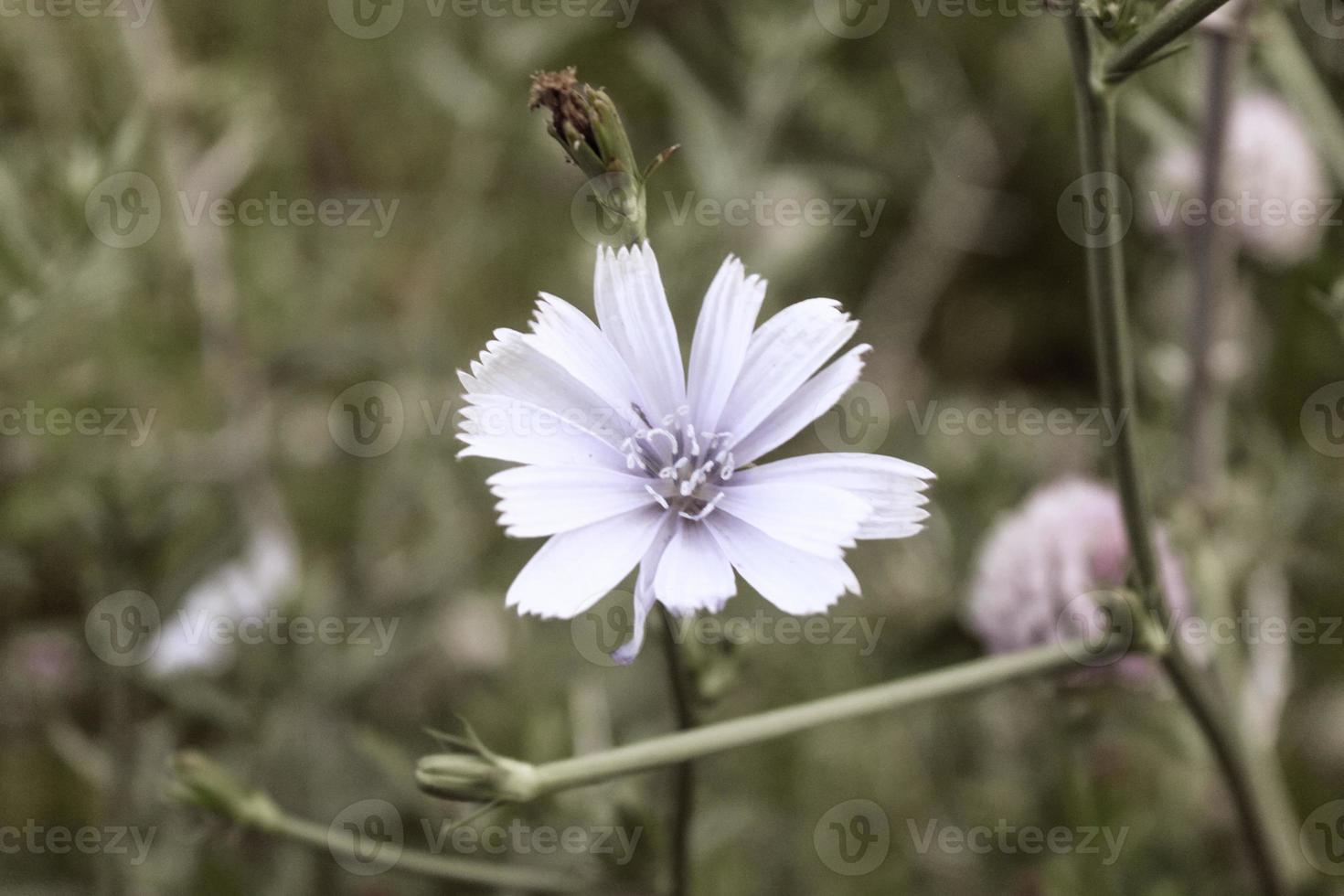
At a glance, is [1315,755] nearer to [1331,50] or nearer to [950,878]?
[950,878]

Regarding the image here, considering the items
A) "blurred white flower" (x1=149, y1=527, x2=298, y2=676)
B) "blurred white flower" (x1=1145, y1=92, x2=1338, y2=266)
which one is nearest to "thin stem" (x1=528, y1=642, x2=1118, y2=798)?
"blurred white flower" (x1=149, y1=527, x2=298, y2=676)

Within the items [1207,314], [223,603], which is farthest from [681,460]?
[223,603]

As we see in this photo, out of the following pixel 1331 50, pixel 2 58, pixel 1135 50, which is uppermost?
pixel 2 58

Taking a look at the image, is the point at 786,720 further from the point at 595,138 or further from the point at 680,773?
the point at 595,138

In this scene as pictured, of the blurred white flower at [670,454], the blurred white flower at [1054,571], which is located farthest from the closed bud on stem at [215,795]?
the blurred white flower at [1054,571]

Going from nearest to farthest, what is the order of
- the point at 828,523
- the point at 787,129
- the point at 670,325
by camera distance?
the point at 828,523
the point at 670,325
the point at 787,129

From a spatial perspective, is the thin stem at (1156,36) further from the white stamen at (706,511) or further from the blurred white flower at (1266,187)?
the blurred white flower at (1266,187)

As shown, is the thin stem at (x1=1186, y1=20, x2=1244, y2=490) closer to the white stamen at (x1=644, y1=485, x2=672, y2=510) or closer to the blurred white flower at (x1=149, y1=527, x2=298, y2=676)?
the white stamen at (x1=644, y1=485, x2=672, y2=510)

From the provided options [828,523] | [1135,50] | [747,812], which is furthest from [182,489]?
[1135,50]
